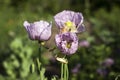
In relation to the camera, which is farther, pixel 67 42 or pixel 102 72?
pixel 102 72

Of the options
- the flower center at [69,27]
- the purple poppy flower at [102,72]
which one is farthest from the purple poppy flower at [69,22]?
the purple poppy flower at [102,72]

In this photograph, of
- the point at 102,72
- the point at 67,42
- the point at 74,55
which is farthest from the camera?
the point at 74,55

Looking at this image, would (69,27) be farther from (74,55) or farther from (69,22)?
(74,55)

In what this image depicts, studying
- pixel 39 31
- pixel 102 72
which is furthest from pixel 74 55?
pixel 39 31

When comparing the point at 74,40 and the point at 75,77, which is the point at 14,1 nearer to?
the point at 75,77

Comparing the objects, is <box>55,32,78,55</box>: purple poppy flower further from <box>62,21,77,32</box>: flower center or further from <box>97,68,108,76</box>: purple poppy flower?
<box>97,68,108,76</box>: purple poppy flower

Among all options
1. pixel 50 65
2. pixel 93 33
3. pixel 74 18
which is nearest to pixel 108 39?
pixel 50 65

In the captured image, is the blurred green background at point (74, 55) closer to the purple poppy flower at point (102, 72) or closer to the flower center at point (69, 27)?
the purple poppy flower at point (102, 72)
